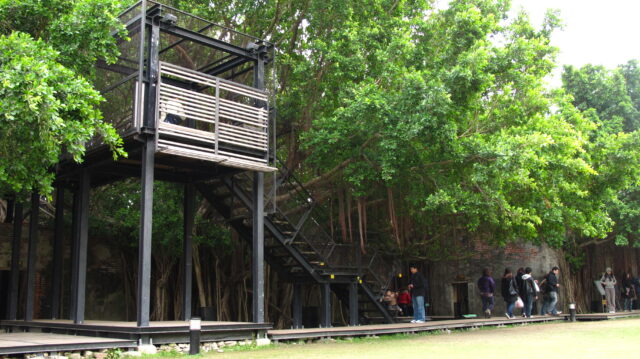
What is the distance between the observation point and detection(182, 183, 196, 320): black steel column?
13938mm

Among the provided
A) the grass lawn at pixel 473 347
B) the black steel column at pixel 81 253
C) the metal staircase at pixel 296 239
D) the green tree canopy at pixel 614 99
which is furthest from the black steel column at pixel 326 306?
the green tree canopy at pixel 614 99

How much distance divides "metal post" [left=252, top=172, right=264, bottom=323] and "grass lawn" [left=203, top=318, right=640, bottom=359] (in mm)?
841

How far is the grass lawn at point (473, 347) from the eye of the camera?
932 centimetres

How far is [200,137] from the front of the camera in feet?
37.4

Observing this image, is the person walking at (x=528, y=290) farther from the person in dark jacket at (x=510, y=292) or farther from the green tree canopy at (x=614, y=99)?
the green tree canopy at (x=614, y=99)

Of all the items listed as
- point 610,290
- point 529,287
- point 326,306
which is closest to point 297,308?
point 326,306

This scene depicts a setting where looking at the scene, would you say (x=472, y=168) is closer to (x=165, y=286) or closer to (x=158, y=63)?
(x=158, y=63)

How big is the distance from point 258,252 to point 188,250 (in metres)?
2.57

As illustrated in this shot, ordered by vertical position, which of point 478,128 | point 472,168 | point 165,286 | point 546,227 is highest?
point 478,128

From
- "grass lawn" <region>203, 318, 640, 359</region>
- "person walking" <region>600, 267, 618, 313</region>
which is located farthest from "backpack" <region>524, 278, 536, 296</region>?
"grass lawn" <region>203, 318, 640, 359</region>

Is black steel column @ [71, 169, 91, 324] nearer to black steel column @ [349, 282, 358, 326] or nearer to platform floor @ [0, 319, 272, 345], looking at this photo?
platform floor @ [0, 319, 272, 345]

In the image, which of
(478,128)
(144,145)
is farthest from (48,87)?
(478,128)

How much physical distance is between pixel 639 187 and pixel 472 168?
439 inches

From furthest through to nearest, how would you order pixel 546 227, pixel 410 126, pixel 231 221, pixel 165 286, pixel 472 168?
1. pixel 165 286
2. pixel 546 227
3. pixel 231 221
4. pixel 472 168
5. pixel 410 126
